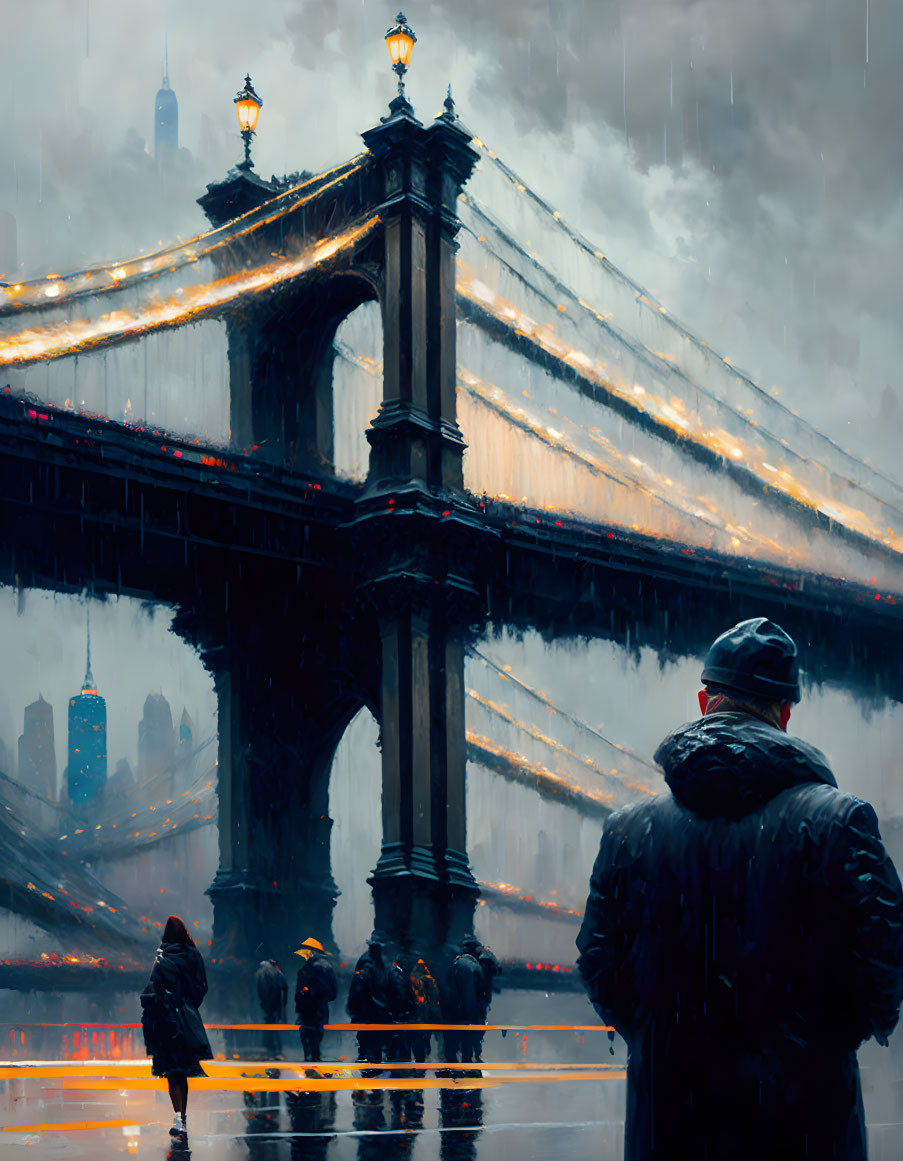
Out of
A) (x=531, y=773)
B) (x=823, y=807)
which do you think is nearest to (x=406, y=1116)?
(x=823, y=807)

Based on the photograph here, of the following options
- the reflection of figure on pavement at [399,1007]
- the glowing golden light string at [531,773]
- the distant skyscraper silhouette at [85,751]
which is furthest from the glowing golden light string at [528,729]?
the distant skyscraper silhouette at [85,751]

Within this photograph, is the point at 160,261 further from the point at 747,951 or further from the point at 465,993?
the point at 747,951

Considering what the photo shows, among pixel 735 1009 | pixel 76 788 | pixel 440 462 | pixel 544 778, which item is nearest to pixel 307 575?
pixel 440 462

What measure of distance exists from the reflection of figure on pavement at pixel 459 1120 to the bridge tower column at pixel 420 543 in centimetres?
732

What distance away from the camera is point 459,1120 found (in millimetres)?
10273

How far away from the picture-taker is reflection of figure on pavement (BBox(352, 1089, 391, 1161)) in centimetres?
829

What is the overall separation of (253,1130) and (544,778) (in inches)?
1048

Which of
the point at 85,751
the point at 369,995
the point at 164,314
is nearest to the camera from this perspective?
the point at 369,995

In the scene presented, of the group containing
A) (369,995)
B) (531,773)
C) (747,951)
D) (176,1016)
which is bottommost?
(369,995)

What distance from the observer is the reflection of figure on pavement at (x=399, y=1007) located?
16750 millimetres

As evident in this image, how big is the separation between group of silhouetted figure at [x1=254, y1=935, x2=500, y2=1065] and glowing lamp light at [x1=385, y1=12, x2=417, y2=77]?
40.1ft

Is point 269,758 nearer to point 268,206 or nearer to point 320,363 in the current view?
point 320,363

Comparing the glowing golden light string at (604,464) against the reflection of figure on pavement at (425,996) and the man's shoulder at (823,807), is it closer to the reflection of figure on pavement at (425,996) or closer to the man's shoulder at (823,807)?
the reflection of figure on pavement at (425,996)

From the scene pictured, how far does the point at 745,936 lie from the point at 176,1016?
776 cm
